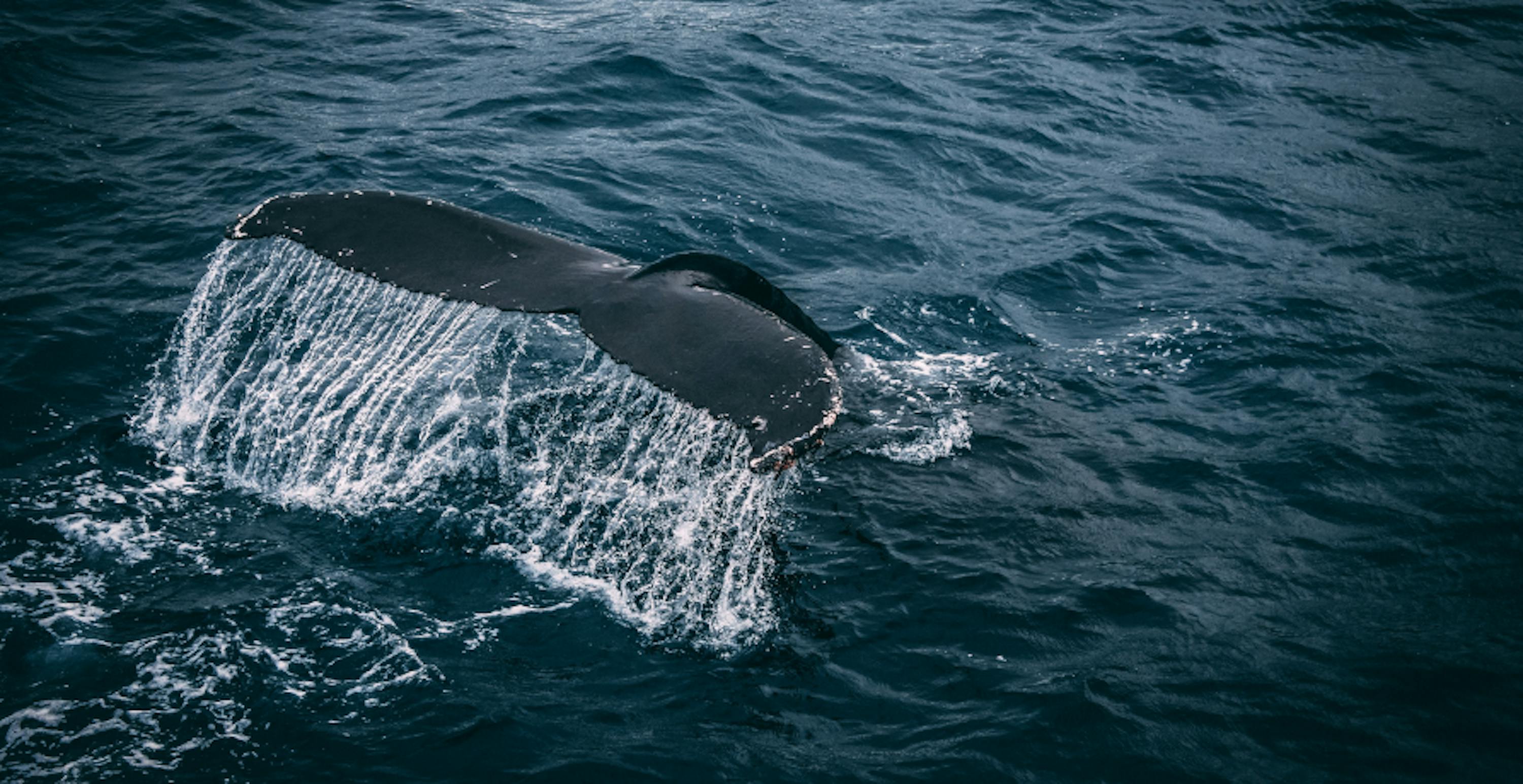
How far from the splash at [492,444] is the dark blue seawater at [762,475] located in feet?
0.13

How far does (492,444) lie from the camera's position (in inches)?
291

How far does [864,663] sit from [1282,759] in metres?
1.99

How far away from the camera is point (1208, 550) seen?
6699mm

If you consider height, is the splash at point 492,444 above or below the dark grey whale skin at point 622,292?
below

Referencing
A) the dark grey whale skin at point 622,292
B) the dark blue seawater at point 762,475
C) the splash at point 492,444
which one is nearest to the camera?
the dark grey whale skin at point 622,292

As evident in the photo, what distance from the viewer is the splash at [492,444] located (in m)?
6.25

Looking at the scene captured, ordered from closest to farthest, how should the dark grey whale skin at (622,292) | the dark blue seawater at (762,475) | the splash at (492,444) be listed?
the dark grey whale skin at (622,292) < the dark blue seawater at (762,475) < the splash at (492,444)

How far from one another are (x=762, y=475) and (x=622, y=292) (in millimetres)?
1157

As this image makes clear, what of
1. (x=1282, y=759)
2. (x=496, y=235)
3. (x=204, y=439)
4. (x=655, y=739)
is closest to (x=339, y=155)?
(x=204, y=439)

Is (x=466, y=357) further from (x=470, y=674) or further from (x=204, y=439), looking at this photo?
(x=470, y=674)

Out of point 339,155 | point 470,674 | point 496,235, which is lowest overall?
point 470,674

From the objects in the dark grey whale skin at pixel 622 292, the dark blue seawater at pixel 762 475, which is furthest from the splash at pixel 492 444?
the dark grey whale skin at pixel 622 292

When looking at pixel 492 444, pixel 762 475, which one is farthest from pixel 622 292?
pixel 492 444

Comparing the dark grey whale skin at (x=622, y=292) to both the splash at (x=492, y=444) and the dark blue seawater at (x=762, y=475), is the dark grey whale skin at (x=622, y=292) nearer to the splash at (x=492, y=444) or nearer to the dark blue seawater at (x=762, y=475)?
the splash at (x=492, y=444)
